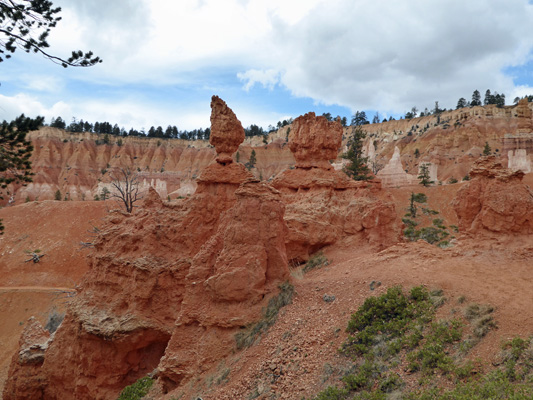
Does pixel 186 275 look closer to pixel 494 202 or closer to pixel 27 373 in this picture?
pixel 27 373

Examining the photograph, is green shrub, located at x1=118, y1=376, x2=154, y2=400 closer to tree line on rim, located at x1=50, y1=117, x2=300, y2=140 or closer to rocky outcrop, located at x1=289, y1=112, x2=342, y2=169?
rocky outcrop, located at x1=289, y1=112, x2=342, y2=169

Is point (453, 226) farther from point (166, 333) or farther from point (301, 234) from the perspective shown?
point (166, 333)

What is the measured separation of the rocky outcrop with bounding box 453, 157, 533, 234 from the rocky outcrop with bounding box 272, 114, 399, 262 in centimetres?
466

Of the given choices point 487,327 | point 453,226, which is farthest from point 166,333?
point 453,226

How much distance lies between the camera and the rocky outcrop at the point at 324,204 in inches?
636

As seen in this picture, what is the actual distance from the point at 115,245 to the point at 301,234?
7075mm

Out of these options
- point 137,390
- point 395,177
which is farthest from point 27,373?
point 395,177

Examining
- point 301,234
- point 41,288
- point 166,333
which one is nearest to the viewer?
point 166,333

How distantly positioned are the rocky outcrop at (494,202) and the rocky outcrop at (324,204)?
4663 millimetres

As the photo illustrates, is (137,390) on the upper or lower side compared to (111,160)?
lower

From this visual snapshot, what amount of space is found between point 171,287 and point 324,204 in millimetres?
8408

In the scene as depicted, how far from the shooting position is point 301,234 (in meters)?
16.2

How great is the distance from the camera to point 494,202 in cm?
1043

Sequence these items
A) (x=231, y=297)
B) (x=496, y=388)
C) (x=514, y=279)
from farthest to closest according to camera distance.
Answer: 1. (x=231, y=297)
2. (x=514, y=279)
3. (x=496, y=388)
